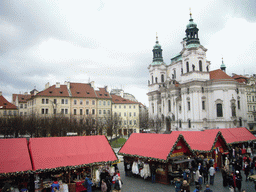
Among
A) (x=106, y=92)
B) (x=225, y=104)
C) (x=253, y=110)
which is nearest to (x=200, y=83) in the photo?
(x=225, y=104)

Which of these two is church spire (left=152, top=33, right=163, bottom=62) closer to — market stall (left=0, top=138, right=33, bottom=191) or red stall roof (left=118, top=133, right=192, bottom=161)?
red stall roof (left=118, top=133, right=192, bottom=161)

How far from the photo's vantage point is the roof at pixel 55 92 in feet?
196

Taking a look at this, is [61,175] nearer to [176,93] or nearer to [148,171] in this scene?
[148,171]

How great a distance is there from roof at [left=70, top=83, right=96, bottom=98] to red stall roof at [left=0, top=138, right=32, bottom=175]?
49.2m

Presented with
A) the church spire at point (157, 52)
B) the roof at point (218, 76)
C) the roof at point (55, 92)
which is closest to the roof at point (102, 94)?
the roof at point (55, 92)

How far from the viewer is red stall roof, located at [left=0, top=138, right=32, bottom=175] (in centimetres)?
1294

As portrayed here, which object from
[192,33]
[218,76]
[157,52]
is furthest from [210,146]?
[157,52]

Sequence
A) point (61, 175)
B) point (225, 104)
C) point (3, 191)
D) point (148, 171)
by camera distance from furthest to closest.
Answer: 1. point (225, 104)
2. point (148, 171)
3. point (61, 175)
4. point (3, 191)

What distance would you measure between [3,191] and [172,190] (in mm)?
11000

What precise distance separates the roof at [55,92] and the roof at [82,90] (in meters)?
2.37

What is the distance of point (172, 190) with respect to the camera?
50.6ft

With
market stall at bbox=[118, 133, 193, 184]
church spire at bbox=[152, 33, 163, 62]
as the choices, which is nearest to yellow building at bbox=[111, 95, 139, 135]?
church spire at bbox=[152, 33, 163, 62]

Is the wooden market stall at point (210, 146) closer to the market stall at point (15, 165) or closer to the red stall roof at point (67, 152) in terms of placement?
the red stall roof at point (67, 152)

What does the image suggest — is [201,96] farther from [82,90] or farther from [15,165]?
[15,165]
